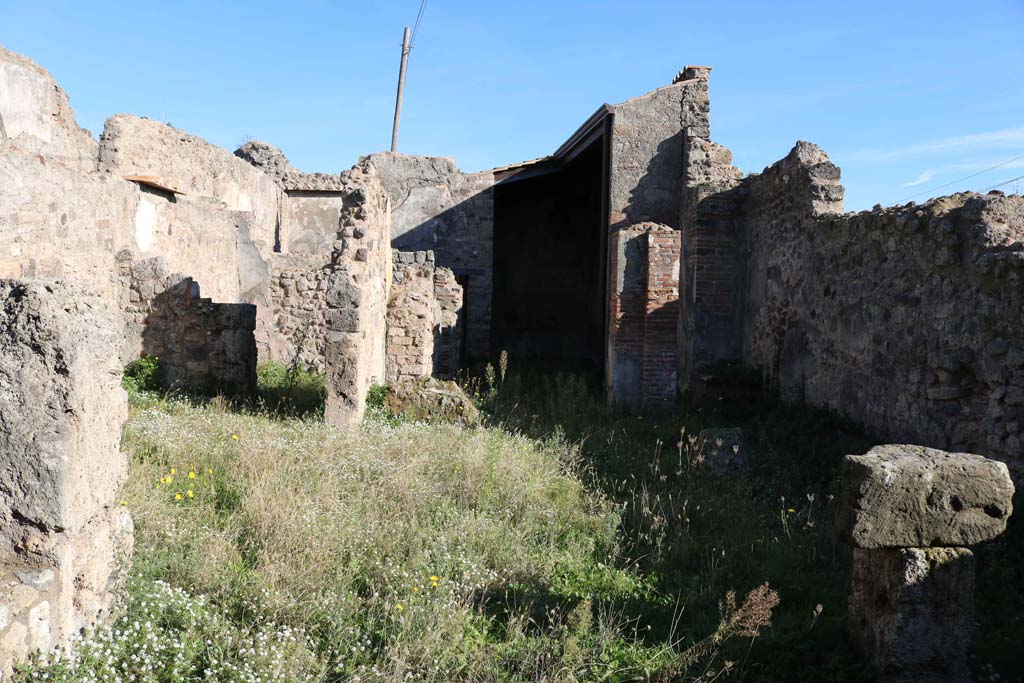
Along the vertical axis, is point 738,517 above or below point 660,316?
below

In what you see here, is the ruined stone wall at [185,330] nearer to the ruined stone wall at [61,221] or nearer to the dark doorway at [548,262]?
the ruined stone wall at [61,221]

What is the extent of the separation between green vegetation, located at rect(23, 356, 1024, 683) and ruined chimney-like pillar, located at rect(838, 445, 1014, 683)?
0.31 m

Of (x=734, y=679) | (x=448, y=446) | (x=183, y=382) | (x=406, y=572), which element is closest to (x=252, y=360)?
(x=183, y=382)

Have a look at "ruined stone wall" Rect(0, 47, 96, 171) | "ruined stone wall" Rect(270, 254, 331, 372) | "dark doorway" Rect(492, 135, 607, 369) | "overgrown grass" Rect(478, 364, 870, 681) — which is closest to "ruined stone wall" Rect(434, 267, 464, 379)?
"ruined stone wall" Rect(270, 254, 331, 372)

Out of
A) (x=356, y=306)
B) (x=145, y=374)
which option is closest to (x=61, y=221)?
(x=145, y=374)

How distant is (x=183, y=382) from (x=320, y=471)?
3883 mm

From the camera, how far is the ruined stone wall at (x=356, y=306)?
23.5ft

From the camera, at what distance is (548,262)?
16156 millimetres

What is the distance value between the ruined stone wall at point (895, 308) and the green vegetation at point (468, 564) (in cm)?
75

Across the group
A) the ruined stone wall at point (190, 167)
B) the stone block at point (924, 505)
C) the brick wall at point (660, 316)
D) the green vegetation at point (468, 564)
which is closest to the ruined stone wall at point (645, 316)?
the brick wall at point (660, 316)

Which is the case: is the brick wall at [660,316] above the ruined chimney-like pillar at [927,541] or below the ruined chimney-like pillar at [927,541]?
above

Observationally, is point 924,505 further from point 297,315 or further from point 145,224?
point 145,224

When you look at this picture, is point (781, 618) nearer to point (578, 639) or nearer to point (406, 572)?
point (578, 639)

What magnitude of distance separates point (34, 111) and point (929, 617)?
10.2m
